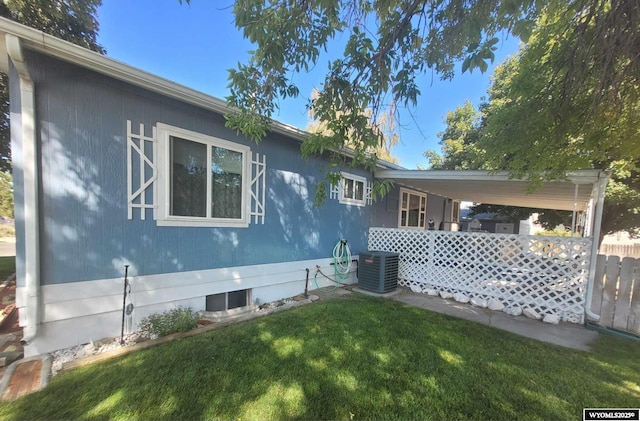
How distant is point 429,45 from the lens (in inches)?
104

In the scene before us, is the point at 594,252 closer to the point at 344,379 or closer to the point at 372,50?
the point at 344,379

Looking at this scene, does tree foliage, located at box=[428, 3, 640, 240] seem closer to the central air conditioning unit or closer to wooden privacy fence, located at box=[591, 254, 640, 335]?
wooden privacy fence, located at box=[591, 254, 640, 335]

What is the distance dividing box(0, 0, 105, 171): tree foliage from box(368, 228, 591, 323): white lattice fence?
392 inches

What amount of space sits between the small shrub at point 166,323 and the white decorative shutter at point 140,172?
136cm

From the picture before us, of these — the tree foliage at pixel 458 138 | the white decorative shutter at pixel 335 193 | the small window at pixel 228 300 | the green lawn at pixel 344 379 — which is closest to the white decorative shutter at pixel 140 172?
the small window at pixel 228 300

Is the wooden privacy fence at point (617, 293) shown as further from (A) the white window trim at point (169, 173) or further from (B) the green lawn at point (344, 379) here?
(A) the white window trim at point (169, 173)

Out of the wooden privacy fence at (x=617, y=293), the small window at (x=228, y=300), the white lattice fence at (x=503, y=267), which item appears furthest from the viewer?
the white lattice fence at (x=503, y=267)

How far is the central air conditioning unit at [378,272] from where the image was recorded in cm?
580

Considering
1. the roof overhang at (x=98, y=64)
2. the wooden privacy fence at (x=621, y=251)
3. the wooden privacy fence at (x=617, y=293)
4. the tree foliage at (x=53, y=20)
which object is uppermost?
the tree foliage at (x=53, y=20)

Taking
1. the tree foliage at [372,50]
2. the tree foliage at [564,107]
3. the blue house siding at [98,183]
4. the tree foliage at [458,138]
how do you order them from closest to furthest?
1. the tree foliage at [372,50]
2. the blue house siding at [98,183]
3. the tree foliage at [564,107]
4. the tree foliage at [458,138]

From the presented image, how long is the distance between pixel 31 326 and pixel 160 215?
1652 millimetres

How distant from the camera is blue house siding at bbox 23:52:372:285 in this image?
2811 millimetres

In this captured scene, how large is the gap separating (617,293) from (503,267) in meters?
1.54

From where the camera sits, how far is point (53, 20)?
6.38 m
